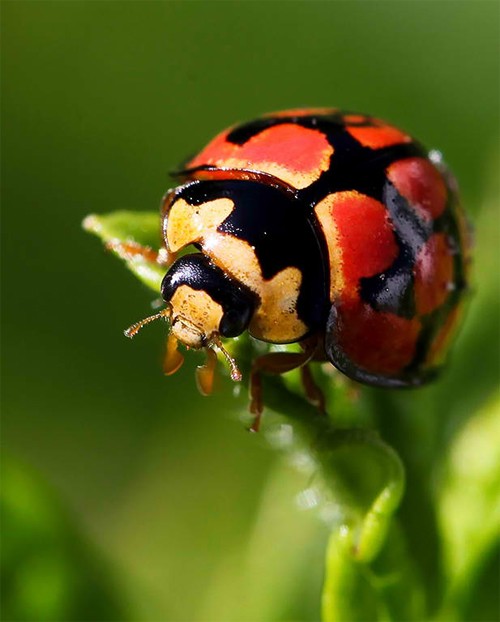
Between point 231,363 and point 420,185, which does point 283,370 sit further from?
point 420,185

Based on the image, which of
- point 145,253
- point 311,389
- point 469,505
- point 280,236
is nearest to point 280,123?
point 280,236

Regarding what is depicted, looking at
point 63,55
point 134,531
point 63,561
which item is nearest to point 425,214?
point 63,561

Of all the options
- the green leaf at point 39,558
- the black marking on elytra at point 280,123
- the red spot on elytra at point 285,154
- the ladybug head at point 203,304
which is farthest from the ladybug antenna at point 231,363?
the green leaf at point 39,558

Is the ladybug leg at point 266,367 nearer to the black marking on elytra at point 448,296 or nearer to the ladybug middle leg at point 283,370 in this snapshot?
the ladybug middle leg at point 283,370

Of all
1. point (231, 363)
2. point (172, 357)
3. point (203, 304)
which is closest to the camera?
point (231, 363)

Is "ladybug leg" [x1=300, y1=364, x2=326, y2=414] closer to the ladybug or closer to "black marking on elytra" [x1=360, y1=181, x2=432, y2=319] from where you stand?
the ladybug

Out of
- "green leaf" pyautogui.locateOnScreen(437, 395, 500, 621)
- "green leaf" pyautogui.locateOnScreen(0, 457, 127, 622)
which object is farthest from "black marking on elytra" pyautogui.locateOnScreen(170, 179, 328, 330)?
"green leaf" pyautogui.locateOnScreen(0, 457, 127, 622)

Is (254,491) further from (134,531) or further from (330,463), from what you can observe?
(330,463)
